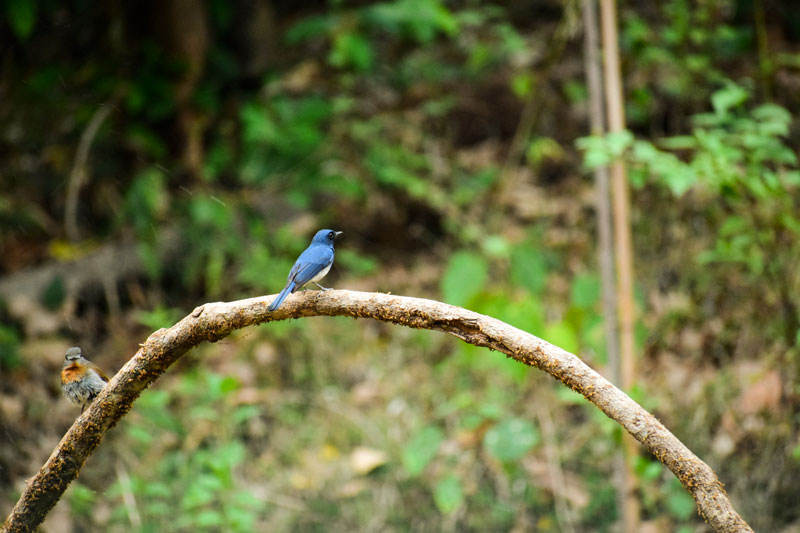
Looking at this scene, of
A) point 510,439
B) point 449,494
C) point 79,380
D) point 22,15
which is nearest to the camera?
point 79,380

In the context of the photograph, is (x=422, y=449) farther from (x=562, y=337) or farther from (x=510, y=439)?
(x=562, y=337)

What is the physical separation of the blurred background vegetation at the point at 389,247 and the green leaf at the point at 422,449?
4 centimetres

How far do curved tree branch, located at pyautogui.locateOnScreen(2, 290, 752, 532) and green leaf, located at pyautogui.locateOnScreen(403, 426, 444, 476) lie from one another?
200 centimetres

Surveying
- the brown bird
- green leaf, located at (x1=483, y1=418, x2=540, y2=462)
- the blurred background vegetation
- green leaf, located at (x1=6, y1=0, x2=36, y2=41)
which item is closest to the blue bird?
the brown bird

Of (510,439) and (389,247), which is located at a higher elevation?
(389,247)

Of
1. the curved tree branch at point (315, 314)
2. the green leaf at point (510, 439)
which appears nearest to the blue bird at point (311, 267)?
the curved tree branch at point (315, 314)

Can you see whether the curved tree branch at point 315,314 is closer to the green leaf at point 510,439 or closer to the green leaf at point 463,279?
the green leaf at point 510,439

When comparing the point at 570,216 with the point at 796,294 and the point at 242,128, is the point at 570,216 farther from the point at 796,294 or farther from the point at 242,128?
the point at 242,128

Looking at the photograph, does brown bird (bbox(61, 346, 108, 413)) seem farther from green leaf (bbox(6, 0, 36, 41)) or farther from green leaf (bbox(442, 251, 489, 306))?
green leaf (bbox(6, 0, 36, 41))

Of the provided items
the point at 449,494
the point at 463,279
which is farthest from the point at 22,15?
the point at 449,494

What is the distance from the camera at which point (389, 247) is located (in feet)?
22.3

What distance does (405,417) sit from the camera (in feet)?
15.6

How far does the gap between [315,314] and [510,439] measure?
216 centimetres

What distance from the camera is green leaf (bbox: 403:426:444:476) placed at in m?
3.72
